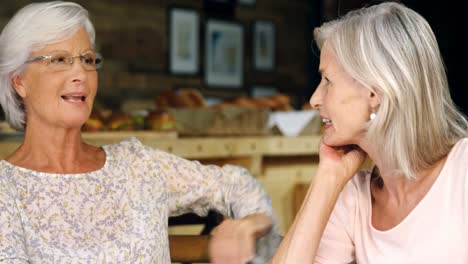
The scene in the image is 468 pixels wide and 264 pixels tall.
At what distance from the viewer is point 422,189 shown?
Result: 5.68ft

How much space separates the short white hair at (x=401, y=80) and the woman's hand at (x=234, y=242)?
1.21 ft

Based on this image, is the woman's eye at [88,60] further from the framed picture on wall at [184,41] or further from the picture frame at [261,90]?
the picture frame at [261,90]

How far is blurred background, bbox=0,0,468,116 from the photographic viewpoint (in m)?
4.78

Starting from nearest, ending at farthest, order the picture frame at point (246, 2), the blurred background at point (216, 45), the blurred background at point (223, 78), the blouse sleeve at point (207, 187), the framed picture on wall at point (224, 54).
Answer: the blouse sleeve at point (207, 187) → the blurred background at point (223, 78) → the blurred background at point (216, 45) → the framed picture on wall at point (224, 54) → the picture frame at point (246, 2)

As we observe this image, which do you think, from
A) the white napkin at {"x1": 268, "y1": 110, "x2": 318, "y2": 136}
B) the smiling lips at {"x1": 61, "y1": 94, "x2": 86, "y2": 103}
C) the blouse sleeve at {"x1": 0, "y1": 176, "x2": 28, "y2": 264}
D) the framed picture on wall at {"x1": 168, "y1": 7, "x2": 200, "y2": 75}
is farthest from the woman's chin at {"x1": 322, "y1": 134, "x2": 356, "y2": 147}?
the framed picture on wall at {"x1": 168, "y1": 7, "x2": 200, "y2": 75}

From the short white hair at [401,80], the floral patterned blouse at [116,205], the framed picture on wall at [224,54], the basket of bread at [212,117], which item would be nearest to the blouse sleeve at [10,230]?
the floral patterned blouse at [116,205]

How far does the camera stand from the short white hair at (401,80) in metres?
1.62

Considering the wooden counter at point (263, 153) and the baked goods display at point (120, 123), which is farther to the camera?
the baked goods display at point (120, 123)

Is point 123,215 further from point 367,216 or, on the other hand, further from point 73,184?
point 367,216

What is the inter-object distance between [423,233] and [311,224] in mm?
258

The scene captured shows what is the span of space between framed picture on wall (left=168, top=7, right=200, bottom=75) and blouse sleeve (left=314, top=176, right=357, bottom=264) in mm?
3364

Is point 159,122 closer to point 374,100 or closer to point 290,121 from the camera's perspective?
point 290,121

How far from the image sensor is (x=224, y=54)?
5.46 metres

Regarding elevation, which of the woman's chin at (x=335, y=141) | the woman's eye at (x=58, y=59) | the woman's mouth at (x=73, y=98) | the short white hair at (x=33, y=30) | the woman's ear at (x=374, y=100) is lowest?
the woman's chin at (x=335, y=141)
